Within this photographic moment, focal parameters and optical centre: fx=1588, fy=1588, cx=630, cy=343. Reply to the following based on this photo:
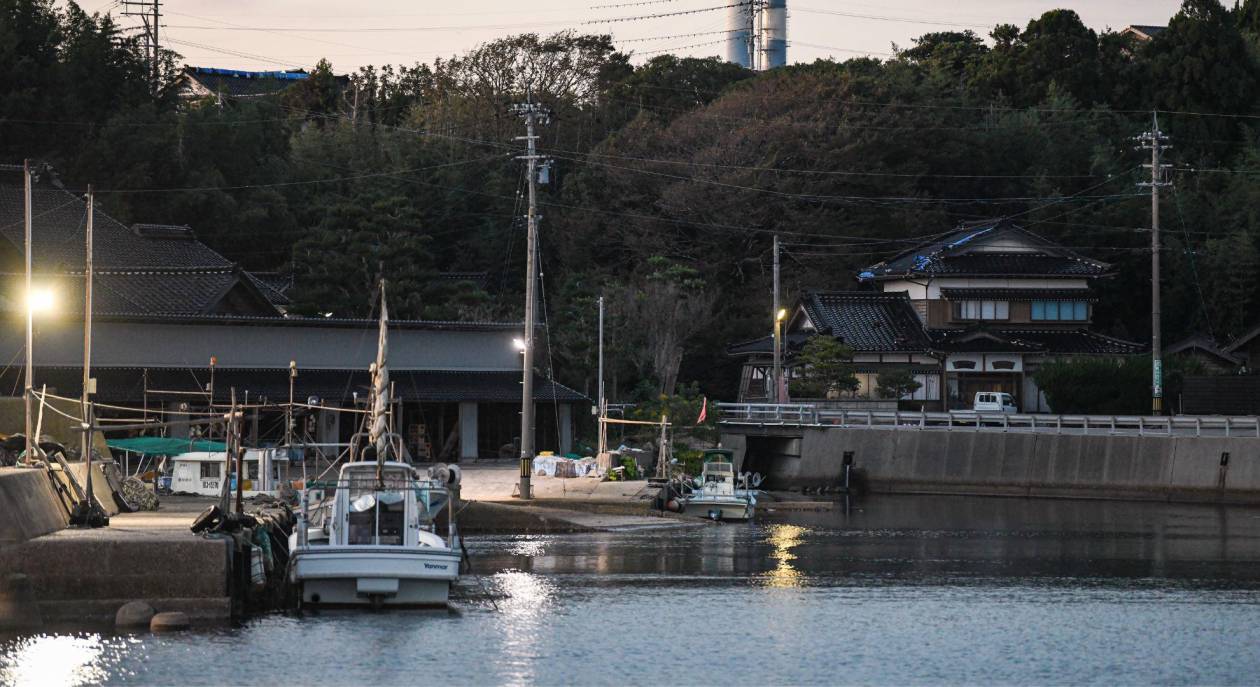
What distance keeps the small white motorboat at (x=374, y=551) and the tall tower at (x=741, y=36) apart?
302 feet

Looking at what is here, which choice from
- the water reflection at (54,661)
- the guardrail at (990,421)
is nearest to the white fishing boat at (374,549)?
the water reflection at (54,661)

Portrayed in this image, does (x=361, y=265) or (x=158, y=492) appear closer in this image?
(x=158, y=492)

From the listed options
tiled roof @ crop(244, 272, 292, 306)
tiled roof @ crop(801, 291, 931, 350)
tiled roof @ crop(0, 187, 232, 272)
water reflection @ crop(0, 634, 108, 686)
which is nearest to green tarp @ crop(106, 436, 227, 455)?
tiled roof @ crop(0, 187, 232, 272)

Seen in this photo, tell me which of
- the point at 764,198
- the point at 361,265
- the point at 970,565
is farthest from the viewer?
the point at 764,198

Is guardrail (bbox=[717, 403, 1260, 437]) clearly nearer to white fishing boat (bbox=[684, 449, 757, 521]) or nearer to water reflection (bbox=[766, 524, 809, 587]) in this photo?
white fishing boat (bbox=[684, 449, 757, 521])

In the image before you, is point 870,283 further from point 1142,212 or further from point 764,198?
point 1142,212

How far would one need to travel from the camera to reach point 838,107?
75.1 meters

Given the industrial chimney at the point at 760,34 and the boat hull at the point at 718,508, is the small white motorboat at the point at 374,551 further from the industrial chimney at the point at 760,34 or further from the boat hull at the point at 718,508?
the industrial chimney at the point at 760,34

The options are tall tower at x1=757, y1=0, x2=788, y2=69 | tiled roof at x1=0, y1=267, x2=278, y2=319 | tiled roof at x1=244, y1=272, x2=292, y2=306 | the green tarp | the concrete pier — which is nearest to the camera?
the concrete pier

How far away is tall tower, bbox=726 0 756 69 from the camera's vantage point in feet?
380

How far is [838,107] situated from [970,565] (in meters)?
42.6

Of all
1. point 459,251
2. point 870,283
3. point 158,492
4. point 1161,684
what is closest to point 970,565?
point 1161,684

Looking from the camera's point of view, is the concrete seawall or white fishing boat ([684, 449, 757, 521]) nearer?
white fishing boat ([684, 449, 757, 521])

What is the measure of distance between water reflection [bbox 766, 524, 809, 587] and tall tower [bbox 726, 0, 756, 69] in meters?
75.6
